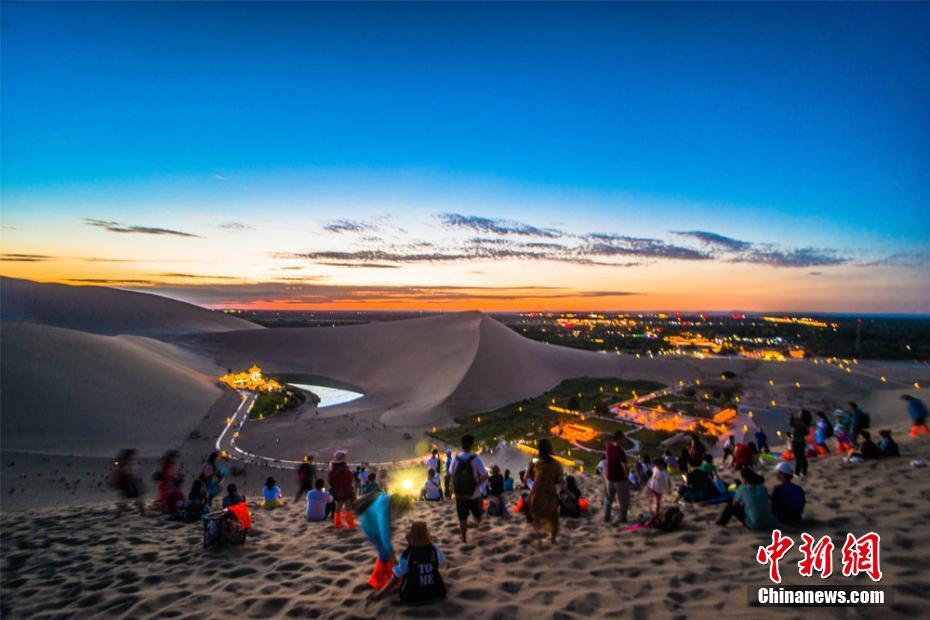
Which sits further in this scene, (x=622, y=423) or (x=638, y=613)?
(x=622, y=423)

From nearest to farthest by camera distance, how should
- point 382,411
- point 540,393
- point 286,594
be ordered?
point 286,594 < point 382,411 < point 540,393

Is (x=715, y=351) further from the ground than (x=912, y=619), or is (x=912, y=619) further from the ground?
(x=912, y=619)

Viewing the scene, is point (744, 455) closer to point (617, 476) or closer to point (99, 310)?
point (617, 476)

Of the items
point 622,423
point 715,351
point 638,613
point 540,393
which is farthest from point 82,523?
point 715,351

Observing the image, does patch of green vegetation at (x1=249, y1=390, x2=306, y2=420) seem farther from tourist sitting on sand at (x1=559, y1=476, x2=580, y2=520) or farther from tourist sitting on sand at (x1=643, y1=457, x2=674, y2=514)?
tourist sitting on sand at (x1=643, y1=457, x2=674, y2=514)

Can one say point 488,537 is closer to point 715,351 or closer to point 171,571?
point 171,571

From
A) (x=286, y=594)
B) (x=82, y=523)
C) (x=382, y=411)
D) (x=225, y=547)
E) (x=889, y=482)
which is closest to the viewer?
(x=286, y=594)

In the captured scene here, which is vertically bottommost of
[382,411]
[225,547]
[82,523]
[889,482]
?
[382,411]

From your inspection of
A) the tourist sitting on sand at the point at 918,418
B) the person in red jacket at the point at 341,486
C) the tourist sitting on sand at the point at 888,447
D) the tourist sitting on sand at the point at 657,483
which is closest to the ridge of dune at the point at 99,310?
the person in red jacket at the point at 341,486
